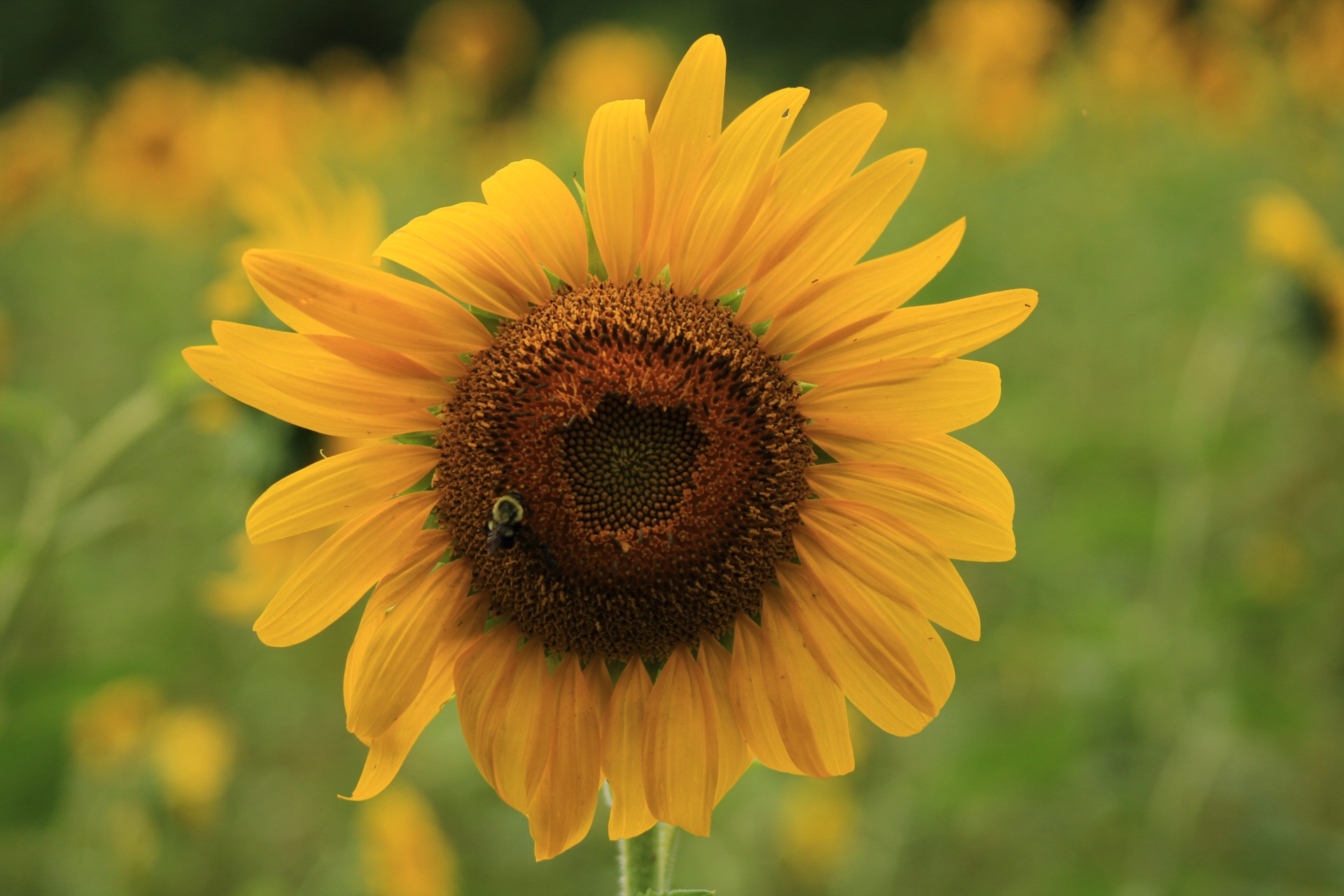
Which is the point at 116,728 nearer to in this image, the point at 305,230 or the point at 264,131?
the point at 305,230

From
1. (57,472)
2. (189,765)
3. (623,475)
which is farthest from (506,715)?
(189,765)

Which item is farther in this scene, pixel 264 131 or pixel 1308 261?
pixel 264 131

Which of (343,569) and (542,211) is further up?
(542,211)

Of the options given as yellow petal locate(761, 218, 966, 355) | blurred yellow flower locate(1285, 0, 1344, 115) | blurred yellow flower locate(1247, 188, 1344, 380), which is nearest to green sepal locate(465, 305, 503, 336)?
yellow petal locate(761, 218, 966, 355)

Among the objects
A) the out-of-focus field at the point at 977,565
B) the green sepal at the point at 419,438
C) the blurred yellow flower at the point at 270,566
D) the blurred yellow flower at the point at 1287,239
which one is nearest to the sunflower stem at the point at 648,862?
the green sepal at the point at 419,438

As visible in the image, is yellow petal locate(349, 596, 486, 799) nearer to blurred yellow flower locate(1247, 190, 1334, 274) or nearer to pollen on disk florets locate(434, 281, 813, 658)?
pollen on disk florets locate(434, 281, 813, 658)

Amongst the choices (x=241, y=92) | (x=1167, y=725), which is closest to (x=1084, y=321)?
(x=1167, y=725)

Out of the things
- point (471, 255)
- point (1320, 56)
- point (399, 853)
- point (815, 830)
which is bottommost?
point (399, 853)
